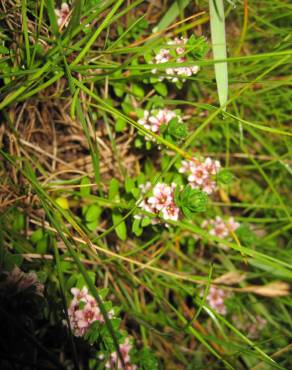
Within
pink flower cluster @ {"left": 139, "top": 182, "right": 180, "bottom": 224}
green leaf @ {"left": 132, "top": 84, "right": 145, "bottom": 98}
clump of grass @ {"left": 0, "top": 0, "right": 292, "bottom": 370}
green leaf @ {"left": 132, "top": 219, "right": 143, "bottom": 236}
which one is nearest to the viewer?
clump of grass @ {"left": 0, "top": 0, "right": 292, "bottom": 370}

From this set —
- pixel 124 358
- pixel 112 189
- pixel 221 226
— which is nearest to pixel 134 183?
pixel 112 189

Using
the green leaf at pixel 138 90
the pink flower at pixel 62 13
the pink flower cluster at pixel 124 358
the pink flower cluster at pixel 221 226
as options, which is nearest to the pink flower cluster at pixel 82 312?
the pink flower cluster at pixel 124 358

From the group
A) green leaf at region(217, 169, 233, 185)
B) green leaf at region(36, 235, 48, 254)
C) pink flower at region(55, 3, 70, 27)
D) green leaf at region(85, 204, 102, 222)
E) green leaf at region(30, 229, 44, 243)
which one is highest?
pink flower at region(55, 3, 70, 27)

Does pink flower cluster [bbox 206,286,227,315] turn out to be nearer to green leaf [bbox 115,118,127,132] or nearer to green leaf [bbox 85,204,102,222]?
green leaf [bbox 85,204,102,222]

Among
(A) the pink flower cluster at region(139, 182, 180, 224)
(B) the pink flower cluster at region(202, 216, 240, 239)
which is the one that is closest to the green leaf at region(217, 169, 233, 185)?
(A) the pink flower cluster at region(139, 182, 180, 224)

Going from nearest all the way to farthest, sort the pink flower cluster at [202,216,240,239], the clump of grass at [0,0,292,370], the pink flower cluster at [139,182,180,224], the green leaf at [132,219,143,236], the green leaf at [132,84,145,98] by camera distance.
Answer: the clump of grass at [0,0,292,370]
the pink flower cluster at [139,182,180,224]
the green leaf at [132,219,143,236]
the green leaf at [132,84,145,98]
the pink flower cluster at [202,216,240,239]

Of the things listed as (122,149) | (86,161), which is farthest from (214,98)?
(86,161)
